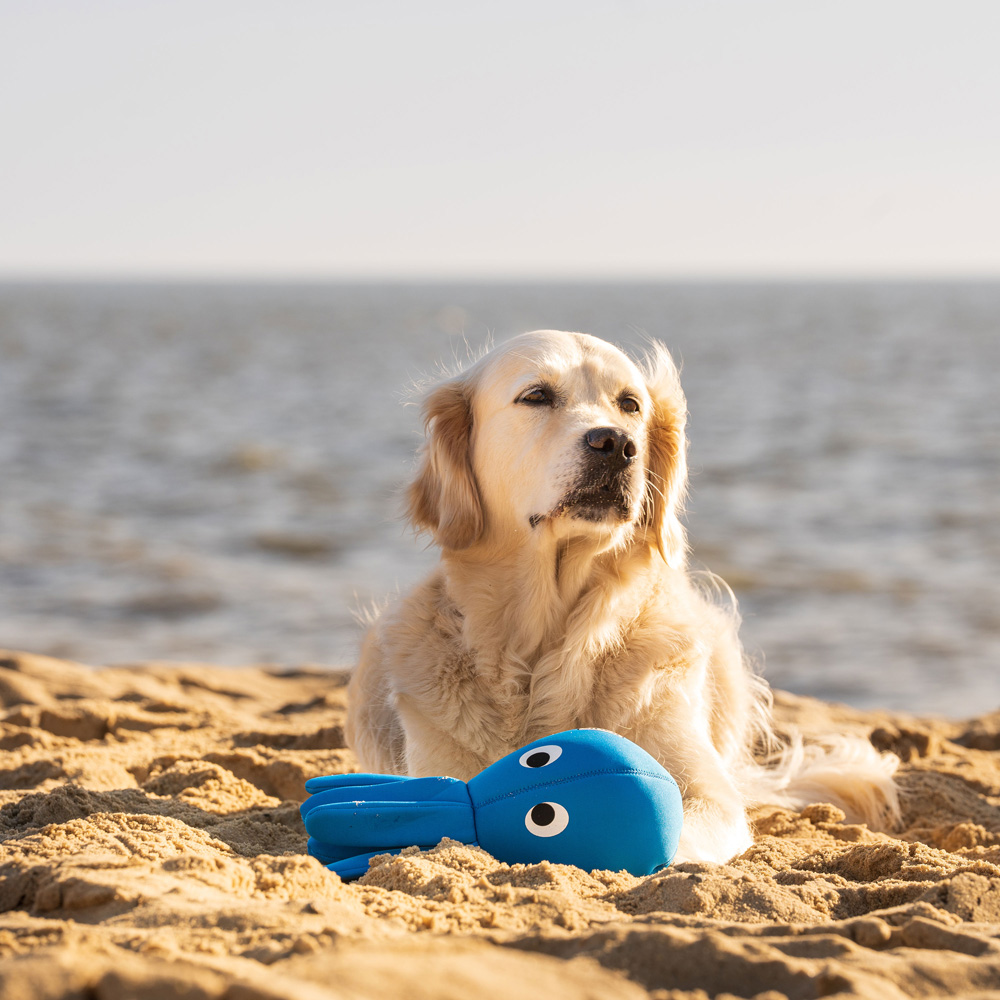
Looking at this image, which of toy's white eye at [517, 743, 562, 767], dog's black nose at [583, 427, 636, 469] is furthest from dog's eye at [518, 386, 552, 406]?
toy's white eye at [517, 743, 562, 767]

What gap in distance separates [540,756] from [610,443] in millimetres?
987

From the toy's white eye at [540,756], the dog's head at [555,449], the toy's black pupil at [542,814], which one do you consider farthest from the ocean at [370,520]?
the toy's black pupil at [542,814]

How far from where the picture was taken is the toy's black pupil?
2756 mm

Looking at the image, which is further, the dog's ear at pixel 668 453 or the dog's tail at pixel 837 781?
the dog's tail at pixel 837 781

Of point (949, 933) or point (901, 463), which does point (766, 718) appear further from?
point (901, 463)

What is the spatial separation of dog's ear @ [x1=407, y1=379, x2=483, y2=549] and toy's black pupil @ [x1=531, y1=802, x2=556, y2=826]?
1121mm

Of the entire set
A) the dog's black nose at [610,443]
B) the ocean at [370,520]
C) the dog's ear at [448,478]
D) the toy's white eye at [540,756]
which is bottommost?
the ocean at [370,520]

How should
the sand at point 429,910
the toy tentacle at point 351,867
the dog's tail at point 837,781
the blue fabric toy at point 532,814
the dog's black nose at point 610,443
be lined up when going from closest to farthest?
the sand at point 429,910 < the toy tentacle at point 351,867 < the blue fabric toy at point 532,814 < the dog's black nose at point 610,443 < the dog's tail at point 837,781

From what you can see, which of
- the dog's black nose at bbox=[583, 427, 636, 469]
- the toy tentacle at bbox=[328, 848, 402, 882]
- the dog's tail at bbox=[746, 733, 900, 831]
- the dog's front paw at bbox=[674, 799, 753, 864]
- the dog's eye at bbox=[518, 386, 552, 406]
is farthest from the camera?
the dog's tail at bbox=[746, 733, 900, 831]

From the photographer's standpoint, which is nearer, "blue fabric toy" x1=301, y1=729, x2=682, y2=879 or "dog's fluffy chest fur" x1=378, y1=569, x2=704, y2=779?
"blue fabric toy" x1=301, y1=729, x2=682, y2=879

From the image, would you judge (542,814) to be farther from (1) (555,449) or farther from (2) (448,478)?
(2) (448,478)

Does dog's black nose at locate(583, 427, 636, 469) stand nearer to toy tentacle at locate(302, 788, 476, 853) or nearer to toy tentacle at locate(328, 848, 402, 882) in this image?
toy tentacle at locate(302, 788, 476, 853)

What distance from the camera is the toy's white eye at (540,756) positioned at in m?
2.85

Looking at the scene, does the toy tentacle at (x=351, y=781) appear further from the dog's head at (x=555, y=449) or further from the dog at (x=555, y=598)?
the dog's head at (x=555, y=449)
